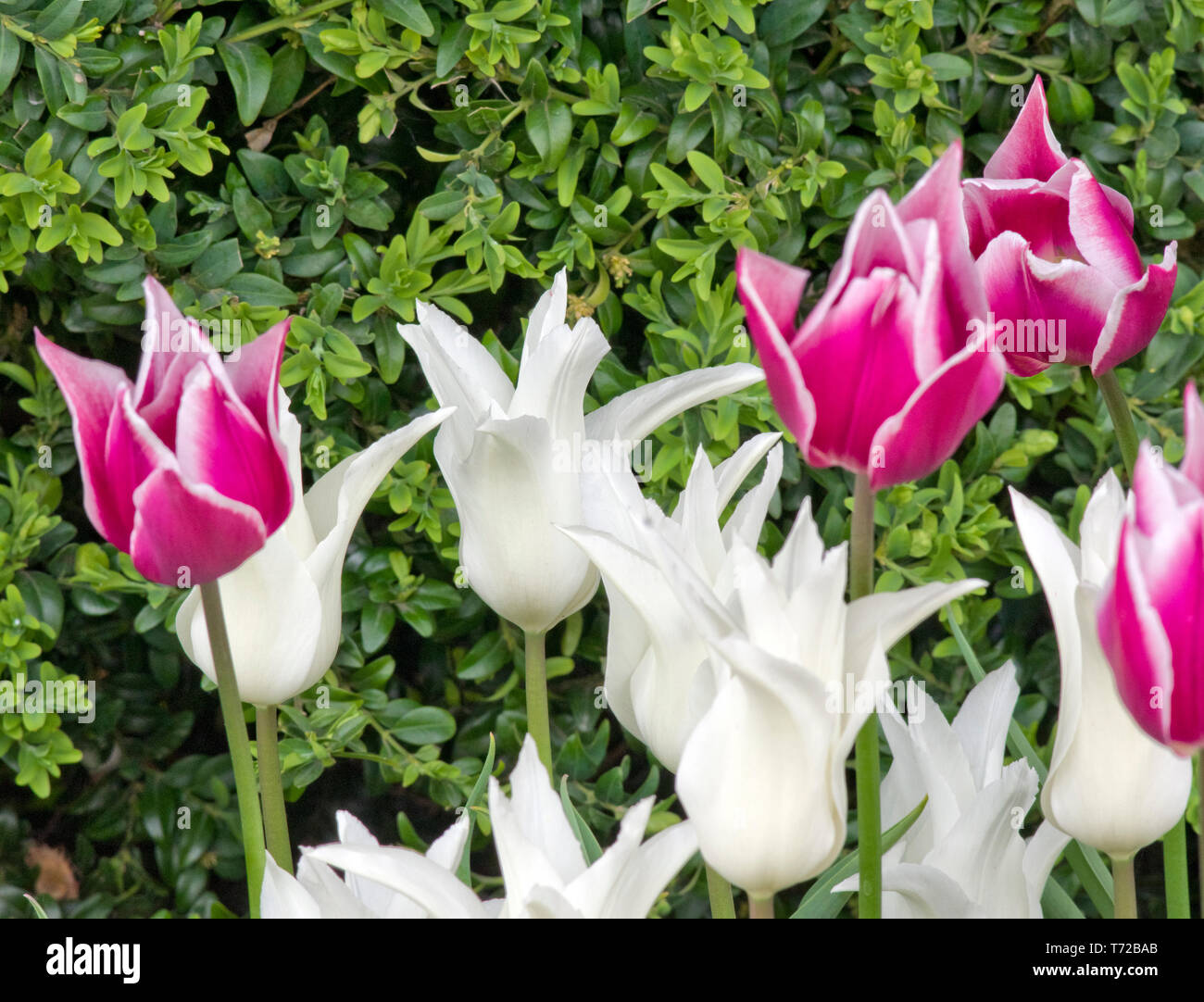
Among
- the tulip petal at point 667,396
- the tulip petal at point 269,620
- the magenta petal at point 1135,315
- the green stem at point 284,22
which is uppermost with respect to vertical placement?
the green stem at point 284,22

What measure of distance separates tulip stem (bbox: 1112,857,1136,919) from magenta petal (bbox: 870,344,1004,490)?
181mm

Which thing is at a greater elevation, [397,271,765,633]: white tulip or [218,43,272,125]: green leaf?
[218,43,272,125]: green leaf

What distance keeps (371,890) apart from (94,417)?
223 mm

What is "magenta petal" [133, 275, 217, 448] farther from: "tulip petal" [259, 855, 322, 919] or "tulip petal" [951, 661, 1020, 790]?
"tulip petal" [951, 661, 1020, 790]

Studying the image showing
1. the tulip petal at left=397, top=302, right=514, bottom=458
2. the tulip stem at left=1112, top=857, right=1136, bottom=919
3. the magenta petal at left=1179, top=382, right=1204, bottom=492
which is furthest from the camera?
the tulip petal at left=397, top=302, right=514, bottom=458

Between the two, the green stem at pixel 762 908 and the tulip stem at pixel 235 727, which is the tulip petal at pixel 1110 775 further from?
the tulip stem at pixel 235 727

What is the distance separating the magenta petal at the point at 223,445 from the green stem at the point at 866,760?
8.2 inches

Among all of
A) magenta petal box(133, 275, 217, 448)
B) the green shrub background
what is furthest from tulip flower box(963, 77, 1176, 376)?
the green shrub background

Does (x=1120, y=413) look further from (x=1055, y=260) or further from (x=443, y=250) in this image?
(x=443, y=250)

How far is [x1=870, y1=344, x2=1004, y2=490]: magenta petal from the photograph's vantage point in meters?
0.40

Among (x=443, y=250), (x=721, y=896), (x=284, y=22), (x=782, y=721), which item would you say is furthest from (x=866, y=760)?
(x=284, y=22)

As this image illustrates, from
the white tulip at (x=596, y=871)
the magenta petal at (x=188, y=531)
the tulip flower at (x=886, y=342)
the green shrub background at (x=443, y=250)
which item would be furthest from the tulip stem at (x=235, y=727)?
the green shrub background at (x=443, y=250)

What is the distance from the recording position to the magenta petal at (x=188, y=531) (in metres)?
0.45

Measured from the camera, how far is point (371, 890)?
21.3 inches
